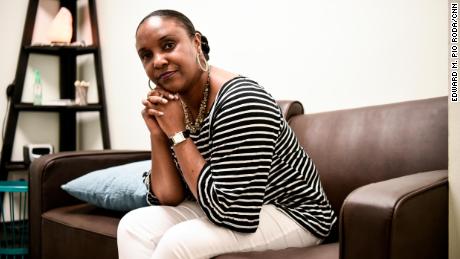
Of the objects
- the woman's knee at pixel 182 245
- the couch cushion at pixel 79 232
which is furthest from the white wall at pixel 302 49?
the couch cushion at pixel 79 232

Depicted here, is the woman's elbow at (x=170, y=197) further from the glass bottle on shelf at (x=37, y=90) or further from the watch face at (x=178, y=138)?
the glass bottle on shelf at (x=37, y=90)

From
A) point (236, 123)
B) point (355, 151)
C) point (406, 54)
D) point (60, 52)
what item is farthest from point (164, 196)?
point (60, 52)

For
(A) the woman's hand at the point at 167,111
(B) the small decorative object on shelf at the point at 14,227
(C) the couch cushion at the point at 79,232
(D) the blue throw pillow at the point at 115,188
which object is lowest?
(B) the small decorative object on shelf at the point at 14,227

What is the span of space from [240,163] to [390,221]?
0.37 metres

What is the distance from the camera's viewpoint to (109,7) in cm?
285

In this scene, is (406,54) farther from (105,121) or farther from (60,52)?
(60,52)

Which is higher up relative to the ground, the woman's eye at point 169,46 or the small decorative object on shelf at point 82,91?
the woman's eye at point 169,46

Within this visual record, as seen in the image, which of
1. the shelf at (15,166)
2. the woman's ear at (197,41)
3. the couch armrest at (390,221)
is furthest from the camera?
the shelf at (15,166)

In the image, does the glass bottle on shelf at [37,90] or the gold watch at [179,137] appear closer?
the gold watch at [179,137]

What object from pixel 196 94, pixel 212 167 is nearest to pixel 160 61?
pixel 196 94

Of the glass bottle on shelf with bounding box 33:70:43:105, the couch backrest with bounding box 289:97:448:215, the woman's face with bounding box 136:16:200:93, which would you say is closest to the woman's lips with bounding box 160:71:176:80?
the woman's face with bounding box 136:16:200:93

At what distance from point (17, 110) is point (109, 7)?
85cm

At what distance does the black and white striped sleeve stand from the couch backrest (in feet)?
1.38

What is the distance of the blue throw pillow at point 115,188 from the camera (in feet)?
5.00
